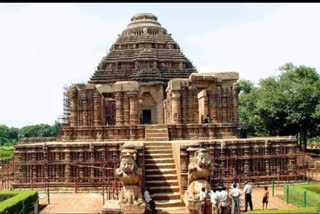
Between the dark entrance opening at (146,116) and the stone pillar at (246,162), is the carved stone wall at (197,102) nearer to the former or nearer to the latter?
the stone pillar at (246,162)

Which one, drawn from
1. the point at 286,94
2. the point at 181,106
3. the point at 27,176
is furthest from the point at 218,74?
the point at 27,176

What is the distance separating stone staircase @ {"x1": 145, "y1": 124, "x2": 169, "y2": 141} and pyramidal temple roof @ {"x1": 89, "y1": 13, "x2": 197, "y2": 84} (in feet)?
31.4

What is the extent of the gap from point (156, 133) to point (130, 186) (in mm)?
6439

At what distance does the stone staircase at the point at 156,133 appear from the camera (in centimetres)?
1631

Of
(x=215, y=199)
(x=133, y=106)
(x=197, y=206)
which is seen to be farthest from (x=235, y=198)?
(x=133, y=106)

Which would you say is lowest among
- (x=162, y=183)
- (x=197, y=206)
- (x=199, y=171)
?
(x=197, y=206)

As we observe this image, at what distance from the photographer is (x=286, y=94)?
26.3 meters

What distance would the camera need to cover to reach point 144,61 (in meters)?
27.1

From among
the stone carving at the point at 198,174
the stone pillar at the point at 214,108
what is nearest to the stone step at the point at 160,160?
the stone carving at the point at 198,174

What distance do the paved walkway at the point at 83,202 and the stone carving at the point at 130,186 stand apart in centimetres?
144

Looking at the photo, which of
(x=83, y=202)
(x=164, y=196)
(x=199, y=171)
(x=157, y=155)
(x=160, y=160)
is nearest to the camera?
(x=199, y=171)

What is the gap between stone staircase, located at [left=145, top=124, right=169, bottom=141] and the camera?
16.3 meters

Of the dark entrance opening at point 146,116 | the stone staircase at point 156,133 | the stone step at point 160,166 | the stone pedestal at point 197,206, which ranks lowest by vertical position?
the stone pedestal at point 197,206

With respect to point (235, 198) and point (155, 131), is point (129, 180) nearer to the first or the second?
point (235, 198)
